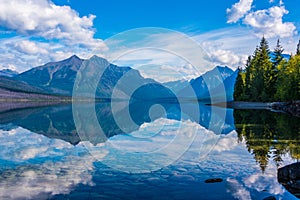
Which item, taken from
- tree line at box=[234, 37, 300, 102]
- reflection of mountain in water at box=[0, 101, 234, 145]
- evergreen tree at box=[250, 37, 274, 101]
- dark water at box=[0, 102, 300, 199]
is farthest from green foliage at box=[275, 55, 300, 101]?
dark water at box=[0, 102, 300, 199]

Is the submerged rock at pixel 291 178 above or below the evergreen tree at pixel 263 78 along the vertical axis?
below

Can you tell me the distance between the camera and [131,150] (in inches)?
1131

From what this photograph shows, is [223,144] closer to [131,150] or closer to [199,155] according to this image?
[199,155]

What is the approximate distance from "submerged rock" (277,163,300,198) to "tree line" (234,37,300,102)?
6556cm

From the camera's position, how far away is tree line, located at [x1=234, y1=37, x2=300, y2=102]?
258 ft

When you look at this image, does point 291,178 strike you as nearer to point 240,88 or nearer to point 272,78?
point 272,78

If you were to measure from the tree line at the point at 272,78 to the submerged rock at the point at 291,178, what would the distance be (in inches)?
2581

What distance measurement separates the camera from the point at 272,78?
96.9 meters

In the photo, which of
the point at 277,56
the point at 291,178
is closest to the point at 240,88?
the point at 277,56

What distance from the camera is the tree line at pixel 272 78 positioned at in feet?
258

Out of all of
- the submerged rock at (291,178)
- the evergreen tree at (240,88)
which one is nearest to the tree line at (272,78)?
the evergreen tree at (240,88)

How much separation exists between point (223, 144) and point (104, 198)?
1958 centimetres

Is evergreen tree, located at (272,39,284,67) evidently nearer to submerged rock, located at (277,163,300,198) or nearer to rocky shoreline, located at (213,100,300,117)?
rocky shoreline, located at (213,100,300,117)

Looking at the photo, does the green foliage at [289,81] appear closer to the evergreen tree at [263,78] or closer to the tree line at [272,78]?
the tree line at [272,78]
